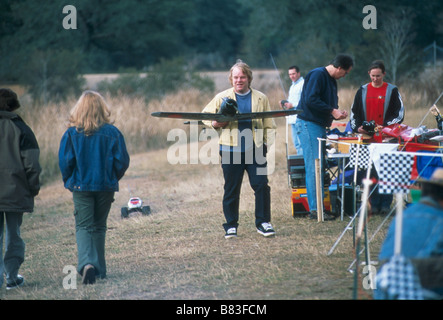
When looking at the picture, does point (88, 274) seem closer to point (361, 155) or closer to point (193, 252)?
point (193, 252)

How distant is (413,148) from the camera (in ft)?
23.2

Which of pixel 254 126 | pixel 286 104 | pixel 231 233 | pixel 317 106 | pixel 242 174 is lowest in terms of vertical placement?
pixel 231 233

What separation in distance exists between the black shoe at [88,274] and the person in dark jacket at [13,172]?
2.57 ft

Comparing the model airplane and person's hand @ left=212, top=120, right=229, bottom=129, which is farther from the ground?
the model airplane

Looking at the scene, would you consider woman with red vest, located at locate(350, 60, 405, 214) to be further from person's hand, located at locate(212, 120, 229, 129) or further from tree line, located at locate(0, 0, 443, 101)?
tree line, located at locate(0, 0, 443, 101)

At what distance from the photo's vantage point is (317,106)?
7973 mm

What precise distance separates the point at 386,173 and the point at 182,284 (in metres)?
2.18

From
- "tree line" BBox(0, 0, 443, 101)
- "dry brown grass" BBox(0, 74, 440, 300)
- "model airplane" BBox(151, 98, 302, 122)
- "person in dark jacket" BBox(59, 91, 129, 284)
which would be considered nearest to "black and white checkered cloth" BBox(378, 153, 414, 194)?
"dry brown grass" BBox(0, 74, 440, 300)

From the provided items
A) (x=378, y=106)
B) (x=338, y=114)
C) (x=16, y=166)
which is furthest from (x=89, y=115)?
(x=378, y=106)

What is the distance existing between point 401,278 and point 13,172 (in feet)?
13.1

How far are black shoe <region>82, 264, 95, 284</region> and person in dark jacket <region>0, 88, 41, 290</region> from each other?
0.78 meters

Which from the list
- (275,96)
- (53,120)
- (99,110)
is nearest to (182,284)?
(99,110)

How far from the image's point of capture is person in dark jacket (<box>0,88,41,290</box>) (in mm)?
6184

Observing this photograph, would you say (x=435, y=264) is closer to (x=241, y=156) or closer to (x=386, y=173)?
(x=386, y=173)
